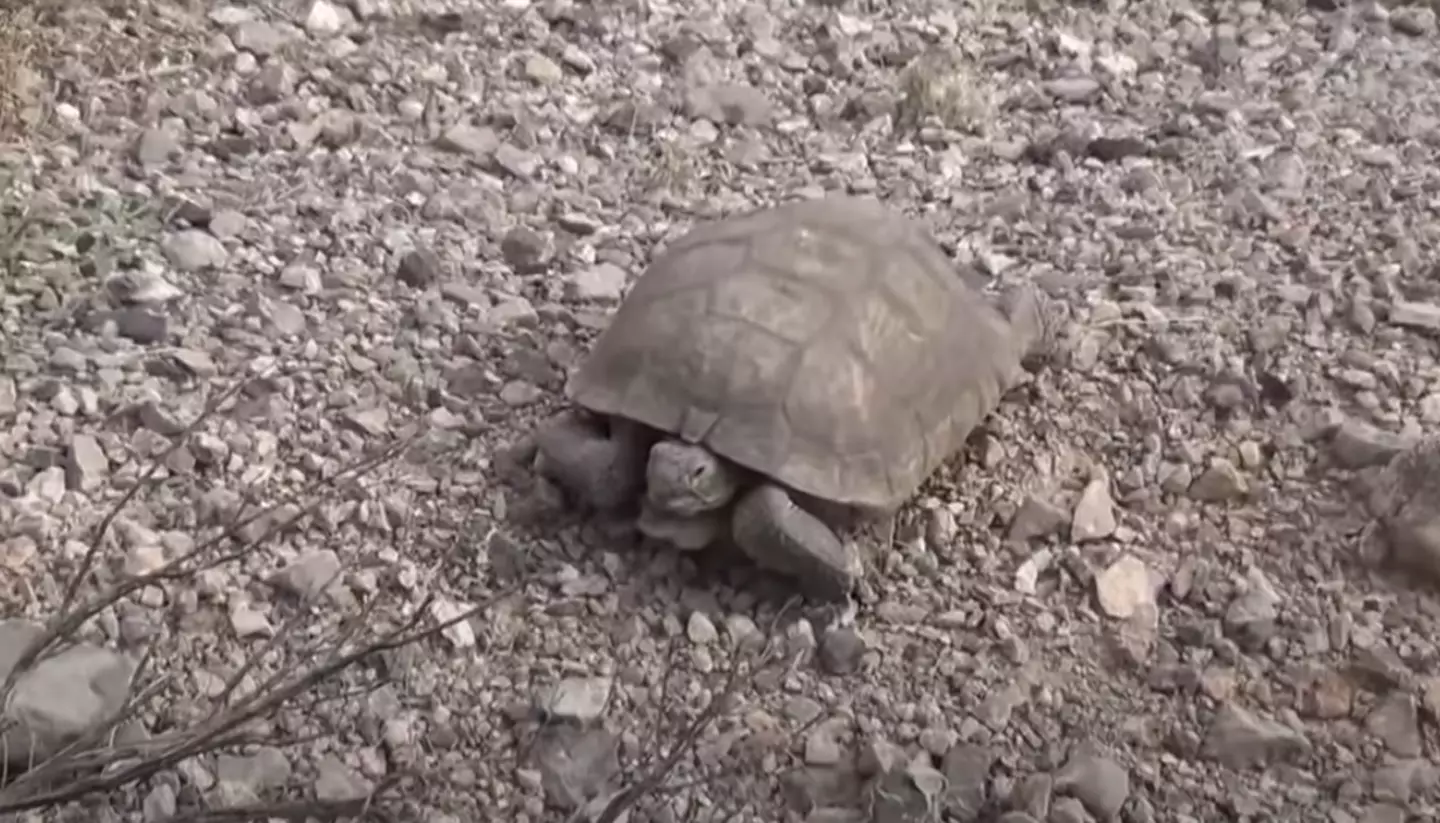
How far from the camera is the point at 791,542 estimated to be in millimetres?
2301

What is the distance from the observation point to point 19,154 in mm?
3113

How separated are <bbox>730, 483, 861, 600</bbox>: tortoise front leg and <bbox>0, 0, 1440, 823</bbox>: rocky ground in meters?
0.07

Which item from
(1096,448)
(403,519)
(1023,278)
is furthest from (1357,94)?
(403,519)

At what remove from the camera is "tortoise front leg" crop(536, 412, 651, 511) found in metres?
2.43

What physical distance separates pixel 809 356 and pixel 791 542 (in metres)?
0.27

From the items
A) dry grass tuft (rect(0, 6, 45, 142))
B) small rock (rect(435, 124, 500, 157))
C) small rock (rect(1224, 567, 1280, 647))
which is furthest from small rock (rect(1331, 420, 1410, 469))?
dry grass tuft (rect(0, 6, 45, 142))

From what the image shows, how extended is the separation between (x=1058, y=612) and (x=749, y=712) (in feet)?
1.60

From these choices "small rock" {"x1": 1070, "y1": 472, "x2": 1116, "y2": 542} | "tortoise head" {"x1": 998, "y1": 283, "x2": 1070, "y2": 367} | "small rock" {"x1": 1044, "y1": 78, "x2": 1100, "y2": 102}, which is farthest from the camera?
"small rock" {"x1": 1044, "y1": 78, "x2": 1100, "y2": 102}

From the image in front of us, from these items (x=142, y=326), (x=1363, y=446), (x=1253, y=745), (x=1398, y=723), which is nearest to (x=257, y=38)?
(x=142, y=326)

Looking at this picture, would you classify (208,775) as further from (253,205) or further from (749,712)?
(253,205)

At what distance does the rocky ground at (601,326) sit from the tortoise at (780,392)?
0.11 m

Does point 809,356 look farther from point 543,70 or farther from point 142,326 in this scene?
point 543,70

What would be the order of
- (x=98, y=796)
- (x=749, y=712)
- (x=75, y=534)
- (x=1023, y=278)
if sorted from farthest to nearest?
(x=1023, y=278), (x=75, y=534), (x=749, y=712), (x=98, y=796)

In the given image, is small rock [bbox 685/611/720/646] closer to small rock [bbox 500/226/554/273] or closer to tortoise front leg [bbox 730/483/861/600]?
tortoise front leg [bbox 730/483/861/600]
